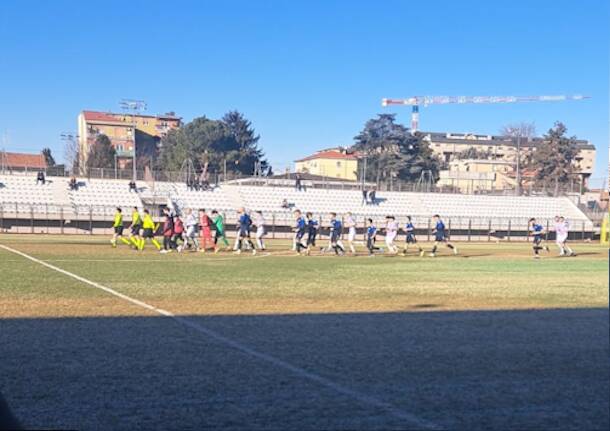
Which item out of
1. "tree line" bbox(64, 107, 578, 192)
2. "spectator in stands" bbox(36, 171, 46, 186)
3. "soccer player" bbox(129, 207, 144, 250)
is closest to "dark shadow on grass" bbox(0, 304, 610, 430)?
"soccer player" bbox(129, 207, 144, 250)

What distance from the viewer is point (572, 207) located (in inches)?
2532

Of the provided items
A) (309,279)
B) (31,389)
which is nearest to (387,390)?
(31,389)

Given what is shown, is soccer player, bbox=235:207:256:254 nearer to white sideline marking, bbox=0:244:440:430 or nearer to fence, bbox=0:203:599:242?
white sideline marking, bbox=0:244:440:430

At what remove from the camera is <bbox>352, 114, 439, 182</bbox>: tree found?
290 feet

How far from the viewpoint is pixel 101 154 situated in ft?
284

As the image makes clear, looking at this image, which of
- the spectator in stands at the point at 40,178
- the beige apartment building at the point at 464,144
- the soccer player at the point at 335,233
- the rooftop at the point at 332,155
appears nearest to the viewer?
the soccer player at the point at 335,233

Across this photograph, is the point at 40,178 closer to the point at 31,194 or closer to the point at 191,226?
the point at 31,194

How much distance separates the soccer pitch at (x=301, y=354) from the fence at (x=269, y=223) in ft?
105

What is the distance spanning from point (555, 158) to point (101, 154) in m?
63.3

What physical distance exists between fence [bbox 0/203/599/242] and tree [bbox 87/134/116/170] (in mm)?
37223

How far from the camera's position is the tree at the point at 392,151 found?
290 feet

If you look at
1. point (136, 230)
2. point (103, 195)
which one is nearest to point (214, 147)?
point (103, 195)

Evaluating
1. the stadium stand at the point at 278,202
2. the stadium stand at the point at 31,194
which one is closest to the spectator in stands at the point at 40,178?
the stadium stand at the point at 31,194

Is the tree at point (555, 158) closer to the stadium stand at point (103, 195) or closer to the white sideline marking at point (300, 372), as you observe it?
the stadium stand at point (103, 195)
